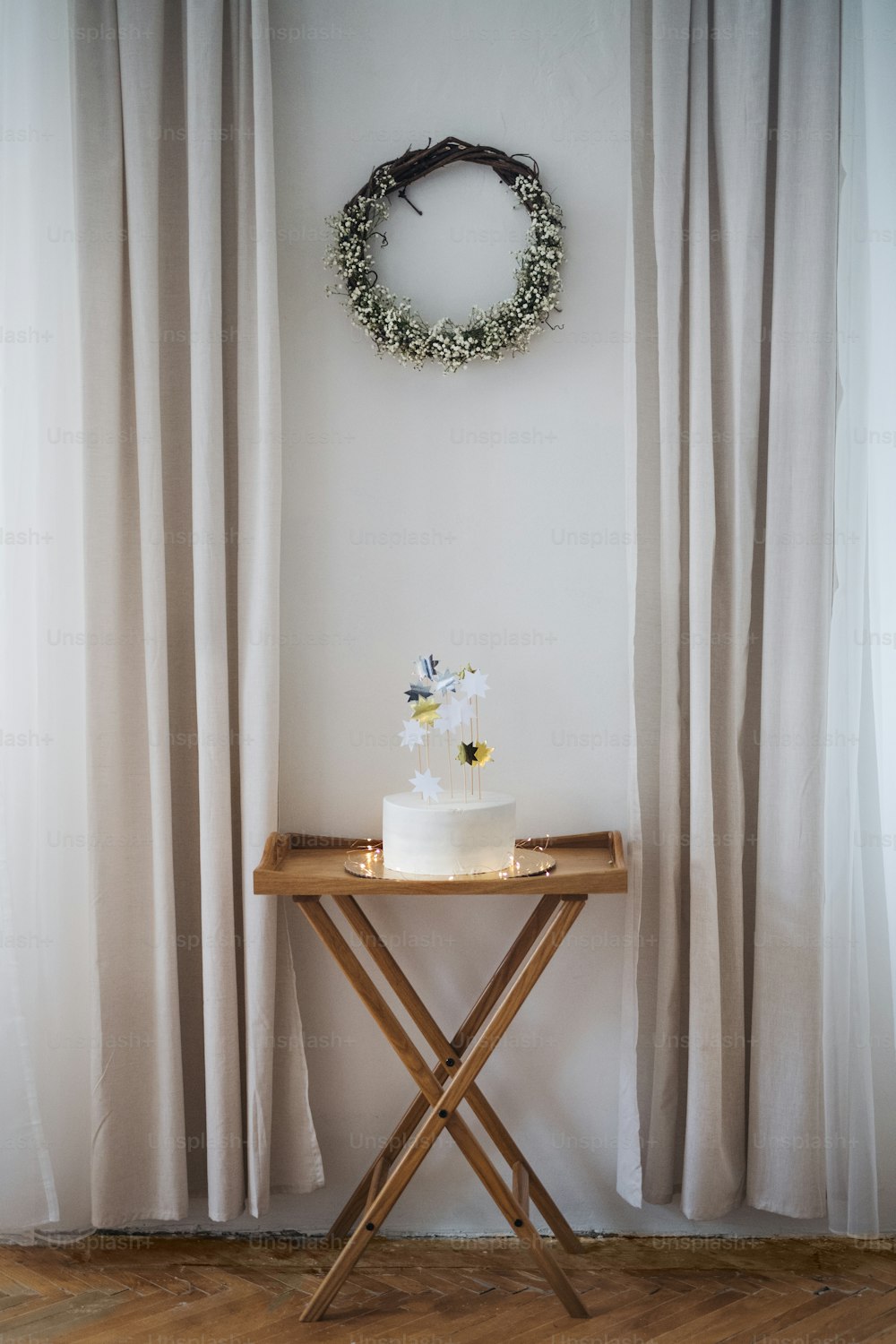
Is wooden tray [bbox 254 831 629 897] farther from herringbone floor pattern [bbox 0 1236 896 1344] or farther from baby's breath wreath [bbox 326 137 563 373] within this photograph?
baby's breath wreath [bbox 326 137 563 373]

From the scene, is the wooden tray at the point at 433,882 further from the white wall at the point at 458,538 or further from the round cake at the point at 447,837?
the white wall at the point at 458,538

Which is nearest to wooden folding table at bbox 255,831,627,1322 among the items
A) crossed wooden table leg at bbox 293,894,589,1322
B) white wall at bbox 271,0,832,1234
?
crossed wooden table leg at bbox 293,894,589,1322

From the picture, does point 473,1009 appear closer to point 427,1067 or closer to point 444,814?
point 427,1067

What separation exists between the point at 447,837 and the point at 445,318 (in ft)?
3.67

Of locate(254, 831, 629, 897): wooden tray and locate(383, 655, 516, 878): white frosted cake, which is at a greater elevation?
locate(383, 655, 516, 878): white frosted cake

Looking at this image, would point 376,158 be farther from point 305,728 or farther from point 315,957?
point 315,957

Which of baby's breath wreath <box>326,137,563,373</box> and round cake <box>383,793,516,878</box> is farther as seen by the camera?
baby's breath wreath <box>326,137,563,373</box>

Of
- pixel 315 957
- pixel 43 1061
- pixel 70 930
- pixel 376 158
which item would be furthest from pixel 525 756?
pixel 376 158

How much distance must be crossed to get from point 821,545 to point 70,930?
1.78m

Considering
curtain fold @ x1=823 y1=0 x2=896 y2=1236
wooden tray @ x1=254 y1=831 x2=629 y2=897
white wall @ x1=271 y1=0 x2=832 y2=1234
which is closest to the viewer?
wooden tray @ x1=254 y1=831 x2=629 y2=897

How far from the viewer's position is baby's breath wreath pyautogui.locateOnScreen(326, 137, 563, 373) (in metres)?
2.25

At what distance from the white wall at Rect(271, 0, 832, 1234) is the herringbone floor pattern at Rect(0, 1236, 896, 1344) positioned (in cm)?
9

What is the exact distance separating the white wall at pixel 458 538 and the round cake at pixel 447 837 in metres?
0.36

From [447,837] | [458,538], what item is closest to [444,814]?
[447,837]
